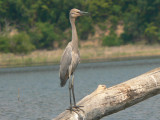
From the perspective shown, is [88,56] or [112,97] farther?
[88,56]

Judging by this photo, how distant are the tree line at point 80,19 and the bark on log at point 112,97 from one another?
49.0 metres

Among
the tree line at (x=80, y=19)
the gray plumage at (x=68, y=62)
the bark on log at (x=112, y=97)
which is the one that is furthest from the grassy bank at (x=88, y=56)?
the bark on log at (x=112, y=97)

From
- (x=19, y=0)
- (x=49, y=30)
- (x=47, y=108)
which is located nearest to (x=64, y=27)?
(x=49, y=30)

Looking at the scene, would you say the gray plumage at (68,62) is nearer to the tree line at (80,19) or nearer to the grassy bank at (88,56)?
the grassy bank at (88,56)

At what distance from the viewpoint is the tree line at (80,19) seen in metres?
60.8

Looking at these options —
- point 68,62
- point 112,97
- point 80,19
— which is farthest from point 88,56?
point 112,97

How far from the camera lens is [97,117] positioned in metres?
8.99

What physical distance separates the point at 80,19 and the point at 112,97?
5785cm

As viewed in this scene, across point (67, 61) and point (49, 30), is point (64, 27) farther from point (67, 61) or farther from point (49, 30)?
point (67, 61)

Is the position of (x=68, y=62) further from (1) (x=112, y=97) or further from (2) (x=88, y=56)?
(2) (x=88, y=56)

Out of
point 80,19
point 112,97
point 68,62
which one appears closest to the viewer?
point 112,97

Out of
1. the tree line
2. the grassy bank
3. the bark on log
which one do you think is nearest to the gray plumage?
the bark on log

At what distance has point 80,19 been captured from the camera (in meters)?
66.3

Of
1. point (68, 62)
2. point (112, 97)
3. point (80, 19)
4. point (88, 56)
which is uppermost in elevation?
point (68, 62)
